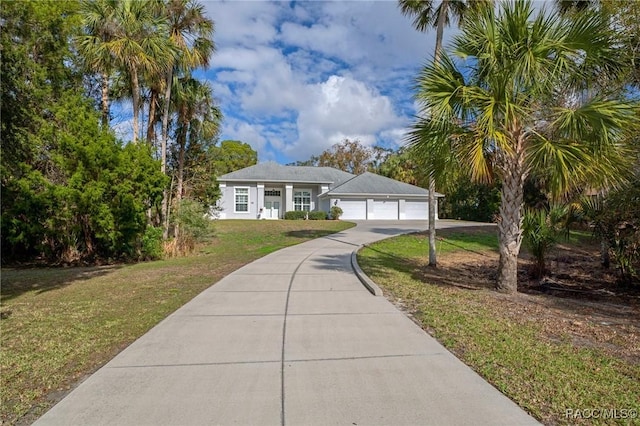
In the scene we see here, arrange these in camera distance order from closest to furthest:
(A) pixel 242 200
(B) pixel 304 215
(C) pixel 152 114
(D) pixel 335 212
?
1. (C) pixel 152 114
2. (D) pixel 335 212
3. (B) pixel 304 215
4. (A) pixel 242 200

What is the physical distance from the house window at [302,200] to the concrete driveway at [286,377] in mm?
30795

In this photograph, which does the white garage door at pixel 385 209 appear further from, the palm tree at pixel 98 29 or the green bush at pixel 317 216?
the palm tree at pixel 98 29

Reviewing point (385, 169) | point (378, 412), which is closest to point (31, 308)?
point (378, 412)

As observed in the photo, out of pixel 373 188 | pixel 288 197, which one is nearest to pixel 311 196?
pixel 288 197

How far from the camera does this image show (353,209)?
34406mm

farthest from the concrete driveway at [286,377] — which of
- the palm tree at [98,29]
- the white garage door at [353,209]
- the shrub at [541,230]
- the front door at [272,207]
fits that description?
the front door at [272,207]

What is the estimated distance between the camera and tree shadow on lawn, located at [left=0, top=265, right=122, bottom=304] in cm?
880

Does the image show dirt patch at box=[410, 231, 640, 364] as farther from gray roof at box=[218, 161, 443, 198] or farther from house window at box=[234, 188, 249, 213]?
house window at box=[234, 188, 249, 213]

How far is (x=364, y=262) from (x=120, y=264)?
8.82 metres

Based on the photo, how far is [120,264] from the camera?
13.7 metres

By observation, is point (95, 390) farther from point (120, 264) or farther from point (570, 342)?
point (120, 264)

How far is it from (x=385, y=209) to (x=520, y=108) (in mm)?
28555

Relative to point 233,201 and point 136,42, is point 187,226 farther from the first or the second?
point 233,201

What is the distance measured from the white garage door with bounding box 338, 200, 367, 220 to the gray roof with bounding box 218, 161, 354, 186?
351 cm
